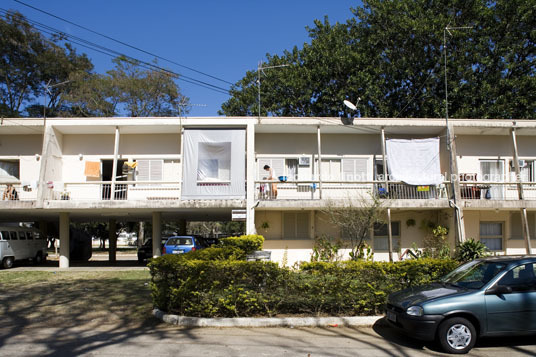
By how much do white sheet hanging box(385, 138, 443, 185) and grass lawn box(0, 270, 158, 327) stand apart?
11.3 metres

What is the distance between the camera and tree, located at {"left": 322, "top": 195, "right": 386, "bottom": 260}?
54.5ft

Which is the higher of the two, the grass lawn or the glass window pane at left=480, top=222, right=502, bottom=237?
the glass window pane at left=480, top=222, right=502, bottom=237

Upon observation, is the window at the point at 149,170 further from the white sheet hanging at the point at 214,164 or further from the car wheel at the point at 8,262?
the car wheel at the point at 8,262

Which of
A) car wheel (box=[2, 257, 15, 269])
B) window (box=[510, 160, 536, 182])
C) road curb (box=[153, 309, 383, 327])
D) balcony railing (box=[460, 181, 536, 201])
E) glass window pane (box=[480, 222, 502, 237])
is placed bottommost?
road curb (box=[153, 309, 383, 327])

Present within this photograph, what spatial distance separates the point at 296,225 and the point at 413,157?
5.93m

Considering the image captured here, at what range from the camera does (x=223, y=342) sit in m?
7.34

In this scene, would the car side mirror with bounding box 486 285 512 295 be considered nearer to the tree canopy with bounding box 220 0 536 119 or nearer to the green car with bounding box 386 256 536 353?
the green car with bounding box 386 256 536 353

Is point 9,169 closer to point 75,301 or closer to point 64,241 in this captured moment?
point 64,241

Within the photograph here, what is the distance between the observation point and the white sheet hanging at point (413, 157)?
19125 millimetres

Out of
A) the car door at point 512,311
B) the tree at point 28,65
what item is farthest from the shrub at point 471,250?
the tree at point 28,65

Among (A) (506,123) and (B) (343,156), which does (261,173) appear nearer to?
(B) (343,156)

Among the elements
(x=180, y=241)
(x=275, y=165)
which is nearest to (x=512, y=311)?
(x=275, y=165)

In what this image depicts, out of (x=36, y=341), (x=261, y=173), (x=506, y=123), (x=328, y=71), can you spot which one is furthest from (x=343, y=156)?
(x=36, y=341)

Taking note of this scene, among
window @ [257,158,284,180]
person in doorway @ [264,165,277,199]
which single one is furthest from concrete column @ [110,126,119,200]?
person in doorway @ [264,165,277,199]
